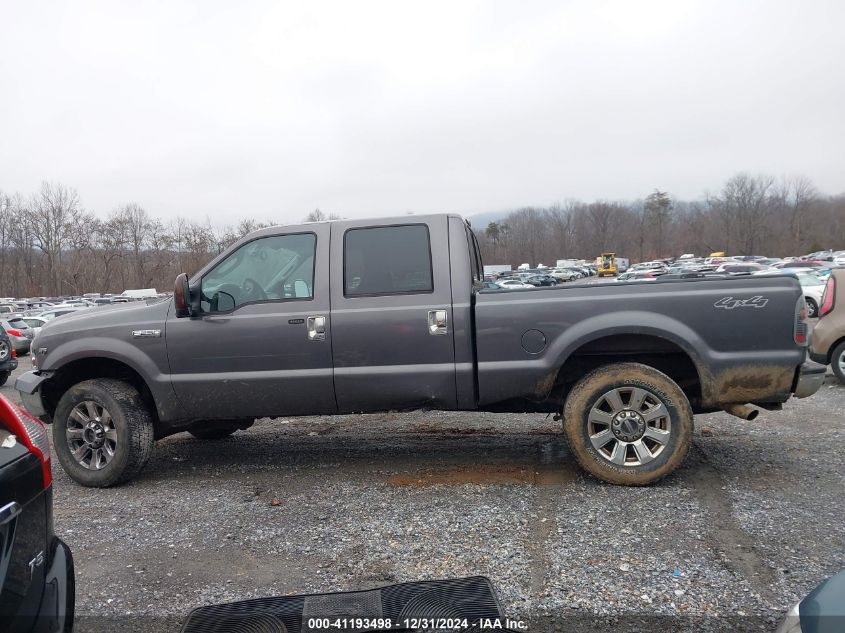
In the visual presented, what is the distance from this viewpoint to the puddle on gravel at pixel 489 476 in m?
4.77

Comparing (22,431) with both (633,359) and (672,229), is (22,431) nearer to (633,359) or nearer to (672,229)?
(633,359)

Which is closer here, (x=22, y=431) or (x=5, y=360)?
(x=22, y=431)

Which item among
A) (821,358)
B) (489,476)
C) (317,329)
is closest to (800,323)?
(489,476)

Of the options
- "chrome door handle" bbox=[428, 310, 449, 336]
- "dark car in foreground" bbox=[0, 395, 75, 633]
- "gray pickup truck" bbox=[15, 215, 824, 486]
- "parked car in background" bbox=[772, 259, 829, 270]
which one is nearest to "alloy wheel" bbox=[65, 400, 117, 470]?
"gray pickup truck" bbox=[15, 215, 824, 486]

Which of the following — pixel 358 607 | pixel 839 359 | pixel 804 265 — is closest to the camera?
pixel 358 607

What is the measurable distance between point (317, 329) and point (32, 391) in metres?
2.46

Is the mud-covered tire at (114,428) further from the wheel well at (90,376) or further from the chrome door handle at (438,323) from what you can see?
the chrome door handle at (438,323)

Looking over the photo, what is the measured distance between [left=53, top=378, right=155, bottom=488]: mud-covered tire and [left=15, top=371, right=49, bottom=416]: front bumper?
0.17 meters

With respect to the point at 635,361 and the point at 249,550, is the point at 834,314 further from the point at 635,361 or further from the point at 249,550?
the point at 249,550

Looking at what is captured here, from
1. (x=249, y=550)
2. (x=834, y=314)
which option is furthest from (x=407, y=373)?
(x=834, y=314)

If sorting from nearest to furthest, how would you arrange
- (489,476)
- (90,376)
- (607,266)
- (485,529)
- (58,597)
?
(58,597)
(485,529)
(489,476)
(90,376)
(607,266)

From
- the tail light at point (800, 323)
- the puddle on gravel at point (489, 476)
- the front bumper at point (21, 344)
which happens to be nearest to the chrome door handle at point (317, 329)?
the puddle on gravel at point (489, 476)

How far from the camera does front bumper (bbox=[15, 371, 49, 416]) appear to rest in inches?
197

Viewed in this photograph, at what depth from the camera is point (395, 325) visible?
15.3ft
